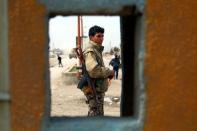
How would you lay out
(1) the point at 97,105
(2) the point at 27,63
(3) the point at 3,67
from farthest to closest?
(1) the point at 97,105 → (2) the point at 27,63 → (3) the point at 3,67

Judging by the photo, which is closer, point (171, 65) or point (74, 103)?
point (171, 65)

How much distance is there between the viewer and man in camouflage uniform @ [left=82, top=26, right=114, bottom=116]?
226 inches

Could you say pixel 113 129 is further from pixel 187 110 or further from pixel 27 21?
pixel 27 21

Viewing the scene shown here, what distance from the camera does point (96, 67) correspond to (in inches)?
227

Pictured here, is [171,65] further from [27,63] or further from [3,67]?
[3,67]

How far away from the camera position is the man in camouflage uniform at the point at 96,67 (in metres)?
5.74

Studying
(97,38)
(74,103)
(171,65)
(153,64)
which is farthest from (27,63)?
(74,103)

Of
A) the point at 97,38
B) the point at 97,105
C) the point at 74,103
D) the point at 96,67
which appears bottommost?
the point at 74,103

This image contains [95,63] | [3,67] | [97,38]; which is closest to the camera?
[3,67]

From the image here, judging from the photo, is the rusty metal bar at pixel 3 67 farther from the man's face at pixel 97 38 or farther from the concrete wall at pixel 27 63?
the man's face at pixel 97 38

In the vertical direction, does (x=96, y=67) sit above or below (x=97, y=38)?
below

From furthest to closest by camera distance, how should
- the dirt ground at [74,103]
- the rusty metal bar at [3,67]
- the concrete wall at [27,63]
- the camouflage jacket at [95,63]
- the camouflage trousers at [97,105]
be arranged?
the dirt ground at [74,103] < the camouflage trousers at [97,105] < the camouflage jacket at [95,63] < the concrete wall at [27,63] < the rusty metal bar at [3,67]

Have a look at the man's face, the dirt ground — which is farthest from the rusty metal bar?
the dirt ground

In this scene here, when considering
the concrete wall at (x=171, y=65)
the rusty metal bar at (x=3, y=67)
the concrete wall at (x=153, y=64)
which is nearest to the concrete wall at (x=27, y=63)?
the concrete wall at (x=153, y=64)
